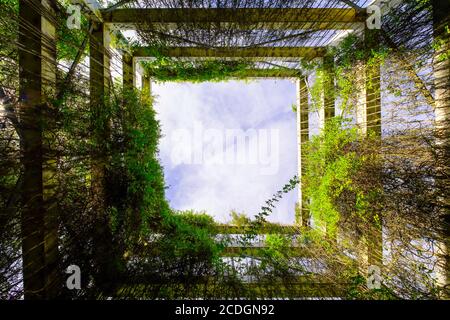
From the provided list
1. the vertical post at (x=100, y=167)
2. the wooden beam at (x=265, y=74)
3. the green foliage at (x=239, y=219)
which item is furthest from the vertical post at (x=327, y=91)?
the vertical post at (x=100, y=167)

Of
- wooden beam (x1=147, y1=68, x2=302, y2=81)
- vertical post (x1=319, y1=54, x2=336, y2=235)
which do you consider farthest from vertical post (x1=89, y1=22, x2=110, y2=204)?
vertical post (x1=319, y1=54, x2=336, y2=235)

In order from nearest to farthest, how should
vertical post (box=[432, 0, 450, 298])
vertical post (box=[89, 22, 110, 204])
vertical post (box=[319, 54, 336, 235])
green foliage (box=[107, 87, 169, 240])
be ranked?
vertical post (box=[432, 0, 450, 298]) < vertical post (box=[89, 22, 110, 204]) < green foliage (box=[107, 87, 169, 240]) < vertical post (box=[319, 54, 336, 235])

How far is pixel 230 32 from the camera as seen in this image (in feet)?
8.80

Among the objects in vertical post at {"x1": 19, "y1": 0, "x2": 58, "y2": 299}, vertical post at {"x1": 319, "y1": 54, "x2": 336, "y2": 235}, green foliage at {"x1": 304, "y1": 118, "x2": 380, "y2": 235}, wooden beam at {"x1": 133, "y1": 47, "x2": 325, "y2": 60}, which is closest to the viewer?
vertical post at {"x1": 19, "y1": 0, "x2": 58, "y2": 299}

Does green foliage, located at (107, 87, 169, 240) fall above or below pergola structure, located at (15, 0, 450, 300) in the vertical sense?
below

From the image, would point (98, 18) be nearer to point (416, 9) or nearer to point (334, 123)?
point (334, 123)

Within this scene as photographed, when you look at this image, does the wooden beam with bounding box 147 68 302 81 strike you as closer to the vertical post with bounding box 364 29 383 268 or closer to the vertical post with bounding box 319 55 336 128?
the vertical post with bounding box 319 55 336 128

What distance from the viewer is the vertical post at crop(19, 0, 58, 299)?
170 centimetres

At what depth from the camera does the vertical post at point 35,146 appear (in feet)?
5.59

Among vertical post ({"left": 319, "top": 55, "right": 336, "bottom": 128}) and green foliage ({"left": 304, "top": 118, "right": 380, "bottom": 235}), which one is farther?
vertical post ({"left": 319, "top": 55, "right": 336, "bottom": 128})

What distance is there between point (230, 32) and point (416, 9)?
6.82 ft

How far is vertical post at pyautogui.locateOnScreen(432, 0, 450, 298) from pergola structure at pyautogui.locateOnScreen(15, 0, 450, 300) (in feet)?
0.03

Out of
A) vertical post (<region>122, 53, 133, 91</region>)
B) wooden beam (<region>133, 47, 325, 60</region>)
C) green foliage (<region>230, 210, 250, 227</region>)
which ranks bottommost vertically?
green foliage (<region>230, 210, 250, 227</region>)
